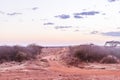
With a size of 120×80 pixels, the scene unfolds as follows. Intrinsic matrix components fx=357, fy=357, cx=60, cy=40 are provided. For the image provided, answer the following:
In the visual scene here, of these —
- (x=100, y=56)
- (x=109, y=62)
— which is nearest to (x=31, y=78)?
(x=109, y=62)

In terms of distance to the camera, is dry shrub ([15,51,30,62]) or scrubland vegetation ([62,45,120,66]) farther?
dry shrub ([15,51,30,62])

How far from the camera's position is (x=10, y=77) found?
893 inches

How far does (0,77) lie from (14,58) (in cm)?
1333

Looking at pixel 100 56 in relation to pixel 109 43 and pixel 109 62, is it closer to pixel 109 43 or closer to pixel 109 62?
pixel 109 62

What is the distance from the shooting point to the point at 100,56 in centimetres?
3619

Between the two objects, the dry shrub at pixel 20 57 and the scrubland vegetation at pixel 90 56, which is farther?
the dry shrub at pixel 20 57

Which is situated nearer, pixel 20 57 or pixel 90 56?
pixel 90 56

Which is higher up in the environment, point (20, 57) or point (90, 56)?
point (20, 57)

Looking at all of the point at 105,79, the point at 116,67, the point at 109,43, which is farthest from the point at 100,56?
the point at 109,43

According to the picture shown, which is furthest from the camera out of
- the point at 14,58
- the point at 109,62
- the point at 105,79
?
the point at 14,58

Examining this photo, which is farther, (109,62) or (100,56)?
(100,56)

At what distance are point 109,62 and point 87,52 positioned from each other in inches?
146

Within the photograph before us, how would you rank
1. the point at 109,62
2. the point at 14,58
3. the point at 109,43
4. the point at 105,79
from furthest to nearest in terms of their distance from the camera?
the point at 109,43 → the point at 14,58 → the point at 109,62 → the point at 105,79

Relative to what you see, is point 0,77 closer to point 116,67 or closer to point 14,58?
point 116,67
